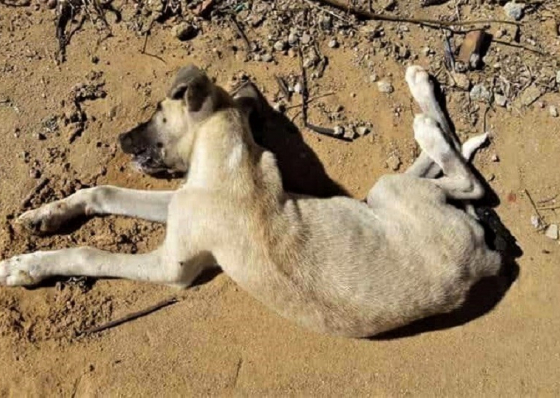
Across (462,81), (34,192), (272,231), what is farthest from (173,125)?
(462,81)

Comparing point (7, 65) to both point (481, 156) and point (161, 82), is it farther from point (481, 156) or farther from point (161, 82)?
point (481, 156)

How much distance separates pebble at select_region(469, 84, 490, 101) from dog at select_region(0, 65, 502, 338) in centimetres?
70

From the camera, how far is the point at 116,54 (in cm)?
742

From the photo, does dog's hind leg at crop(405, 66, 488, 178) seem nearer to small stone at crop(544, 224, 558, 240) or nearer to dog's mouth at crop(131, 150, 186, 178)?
small stone at crop(544, 224, 558, 240)

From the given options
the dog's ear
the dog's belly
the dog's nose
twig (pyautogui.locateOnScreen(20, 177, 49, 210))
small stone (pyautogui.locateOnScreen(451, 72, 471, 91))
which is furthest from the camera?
small stone (pyautogui.locateOnScreen(451, 72, 471, 91))

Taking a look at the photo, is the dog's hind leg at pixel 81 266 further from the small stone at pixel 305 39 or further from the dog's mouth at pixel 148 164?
the small stone at pixel 305 39

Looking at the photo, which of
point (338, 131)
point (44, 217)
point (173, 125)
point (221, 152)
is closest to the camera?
point (221, 152)

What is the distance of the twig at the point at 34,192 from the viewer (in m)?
7.16


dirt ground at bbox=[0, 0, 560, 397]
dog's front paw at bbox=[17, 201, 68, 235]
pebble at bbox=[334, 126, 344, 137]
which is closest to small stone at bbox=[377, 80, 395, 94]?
dirt ground at bbox=[0, 0, 560, 397]

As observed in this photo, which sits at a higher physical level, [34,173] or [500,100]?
[500,100]

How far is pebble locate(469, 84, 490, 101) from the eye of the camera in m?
7.42

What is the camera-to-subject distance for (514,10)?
7500 millimetres

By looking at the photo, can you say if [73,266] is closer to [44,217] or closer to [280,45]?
[44,217]

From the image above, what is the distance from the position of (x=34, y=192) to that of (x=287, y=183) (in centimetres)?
240
